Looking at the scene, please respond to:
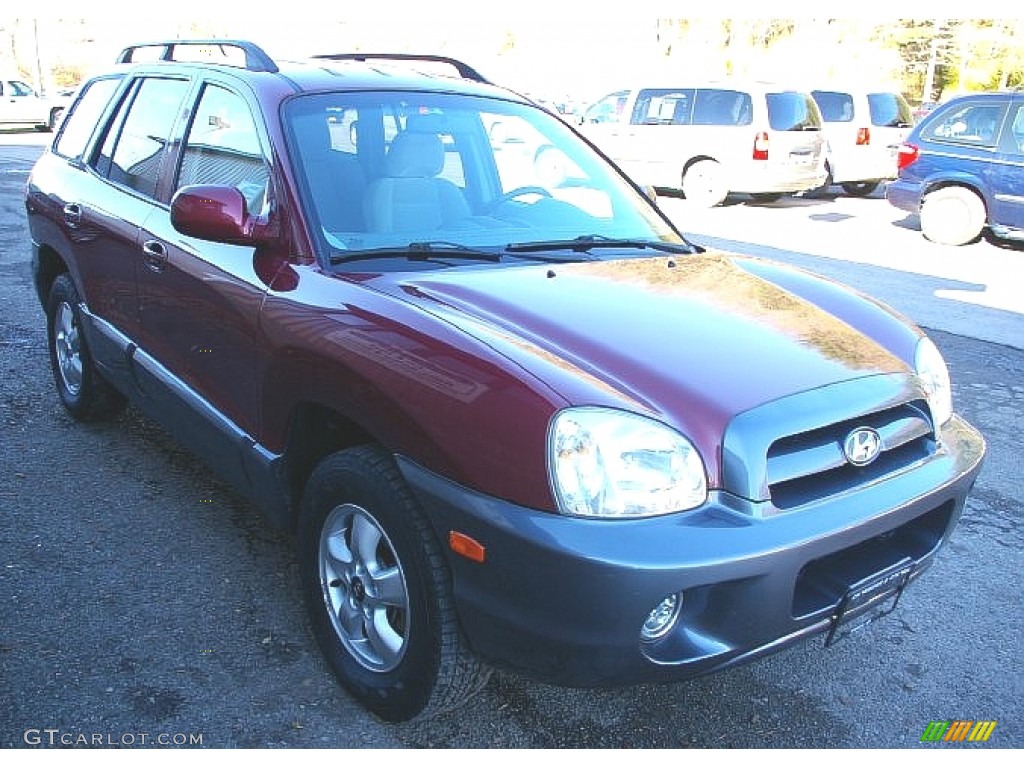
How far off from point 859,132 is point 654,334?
13838mm

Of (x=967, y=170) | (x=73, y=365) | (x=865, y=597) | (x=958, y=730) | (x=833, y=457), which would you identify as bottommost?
(x=958, y=730)

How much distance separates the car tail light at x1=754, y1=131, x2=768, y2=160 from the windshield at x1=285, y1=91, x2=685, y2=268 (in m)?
10.1

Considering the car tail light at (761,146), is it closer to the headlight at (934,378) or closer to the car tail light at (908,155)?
the car tail light at (908,155)

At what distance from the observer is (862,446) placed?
218 centimetres

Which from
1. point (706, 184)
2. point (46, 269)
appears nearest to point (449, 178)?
point (46, 269)

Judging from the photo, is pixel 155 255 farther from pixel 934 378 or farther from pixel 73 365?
pixel 934 378

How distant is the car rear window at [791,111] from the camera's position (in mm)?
12984

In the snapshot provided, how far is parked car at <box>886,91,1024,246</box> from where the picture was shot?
1009cm

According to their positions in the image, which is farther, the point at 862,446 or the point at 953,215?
the point at 953,215

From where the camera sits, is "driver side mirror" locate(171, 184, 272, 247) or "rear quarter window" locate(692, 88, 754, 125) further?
"rear quarter window" locate(692, 88, 754, 125)

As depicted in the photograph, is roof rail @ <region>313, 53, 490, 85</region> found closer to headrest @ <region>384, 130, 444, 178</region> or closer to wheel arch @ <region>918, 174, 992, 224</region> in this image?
headrest @ <region>384, 130, 444, 178</region>

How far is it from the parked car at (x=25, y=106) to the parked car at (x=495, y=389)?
76.1ft

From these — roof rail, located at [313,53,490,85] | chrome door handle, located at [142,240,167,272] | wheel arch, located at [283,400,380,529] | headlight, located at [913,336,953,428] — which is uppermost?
roof rail, located at [313,53,490,85]

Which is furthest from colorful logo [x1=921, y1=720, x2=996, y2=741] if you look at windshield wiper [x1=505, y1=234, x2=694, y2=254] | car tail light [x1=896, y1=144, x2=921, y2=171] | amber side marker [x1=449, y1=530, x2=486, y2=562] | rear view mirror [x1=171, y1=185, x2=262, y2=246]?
car tail light [x1=896, y1=144, x2=921, y2=171]
